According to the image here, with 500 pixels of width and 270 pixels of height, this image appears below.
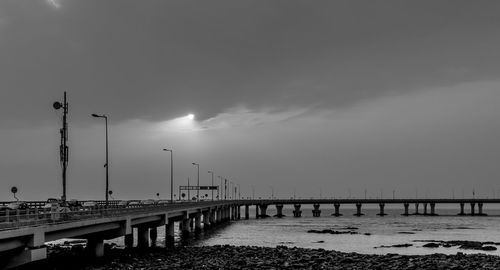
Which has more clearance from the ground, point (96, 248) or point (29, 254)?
point (29, 254)

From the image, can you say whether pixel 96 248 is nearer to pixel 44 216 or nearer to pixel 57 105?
pixel 44 216

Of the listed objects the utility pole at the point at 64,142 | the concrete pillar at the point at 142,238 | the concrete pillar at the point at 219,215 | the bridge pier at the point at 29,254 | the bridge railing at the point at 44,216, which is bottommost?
the concrete pillar at the point at 219,215

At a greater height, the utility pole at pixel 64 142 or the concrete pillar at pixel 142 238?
the utility pole at pixel 64 142

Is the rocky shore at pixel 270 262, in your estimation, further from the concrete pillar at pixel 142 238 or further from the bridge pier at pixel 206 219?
the bridge pier at pixel 206 219

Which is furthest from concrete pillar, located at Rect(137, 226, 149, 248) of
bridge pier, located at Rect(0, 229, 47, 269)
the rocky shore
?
bridge pier, located at Rect(0, 229, 47, 269)

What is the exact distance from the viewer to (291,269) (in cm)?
4219

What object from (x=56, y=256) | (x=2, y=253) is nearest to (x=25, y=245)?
(x=2, y=253)

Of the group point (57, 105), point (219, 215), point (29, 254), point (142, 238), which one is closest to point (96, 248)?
point (57, 105)

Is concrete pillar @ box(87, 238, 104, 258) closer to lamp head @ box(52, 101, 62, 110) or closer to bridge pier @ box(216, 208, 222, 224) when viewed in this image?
lamp head @ box(52, 101, 62, 110)

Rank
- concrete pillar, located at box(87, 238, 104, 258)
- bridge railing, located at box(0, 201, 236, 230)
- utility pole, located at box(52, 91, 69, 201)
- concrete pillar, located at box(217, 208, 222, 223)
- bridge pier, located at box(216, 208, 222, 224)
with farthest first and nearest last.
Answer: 1. concrete pillar, located at box(217, 208, 222, 223)
2. bridge pier, located at box(216, 208, 222, 224)
3. concrete pillar, located at box(87, 238, 104, 258)
4. utility pole, located at box(52, 91, 69, 201)
5. bridge railing, located at box(0, 201, 236, 230)

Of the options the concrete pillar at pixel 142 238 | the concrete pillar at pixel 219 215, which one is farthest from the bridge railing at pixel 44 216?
the concrete pillar at pixel 219 215

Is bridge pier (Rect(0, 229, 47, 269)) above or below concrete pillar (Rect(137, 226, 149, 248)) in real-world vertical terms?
above

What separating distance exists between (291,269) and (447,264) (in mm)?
11405

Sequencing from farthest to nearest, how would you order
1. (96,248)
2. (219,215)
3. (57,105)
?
1. (219,215)
2. (96,248)
3. (57,105)
